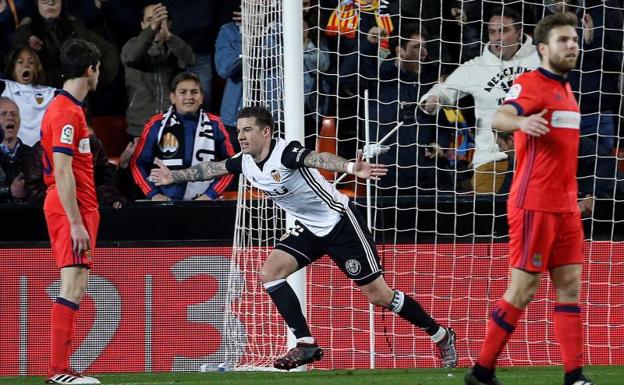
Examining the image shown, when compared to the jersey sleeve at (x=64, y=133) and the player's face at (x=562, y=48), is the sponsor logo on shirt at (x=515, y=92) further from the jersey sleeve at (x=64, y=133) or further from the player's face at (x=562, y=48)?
the jersey sleeve at (x=64, y=133)

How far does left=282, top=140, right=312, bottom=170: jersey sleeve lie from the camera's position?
8320 mm

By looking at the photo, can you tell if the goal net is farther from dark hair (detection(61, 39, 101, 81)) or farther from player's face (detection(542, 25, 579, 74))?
player's face (detection(542, 25, 579, 74))

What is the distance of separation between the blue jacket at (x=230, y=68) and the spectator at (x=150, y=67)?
29 cm

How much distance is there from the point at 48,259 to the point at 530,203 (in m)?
4.82

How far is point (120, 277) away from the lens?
1024 cm

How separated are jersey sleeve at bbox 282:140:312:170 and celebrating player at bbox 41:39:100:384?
4.27 ft

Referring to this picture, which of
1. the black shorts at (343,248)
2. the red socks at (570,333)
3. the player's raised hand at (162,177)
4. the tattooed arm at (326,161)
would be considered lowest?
the red socks at (570,333)

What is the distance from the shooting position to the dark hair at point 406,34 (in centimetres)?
1052

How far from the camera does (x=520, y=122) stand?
20.7 feet

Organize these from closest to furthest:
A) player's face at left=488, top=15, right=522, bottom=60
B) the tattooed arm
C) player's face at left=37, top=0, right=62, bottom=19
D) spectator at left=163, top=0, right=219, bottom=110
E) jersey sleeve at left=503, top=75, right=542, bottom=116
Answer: jersey sleeve at left=503, top=75, right=542, bottom=116 → the tattooed arm → player's face at left=488, top=15, right=522, bottom=60 → player's face at left=37, top=0, right=62, bottom=19 → spectator at left=163, top=0, right=219, bottom=110

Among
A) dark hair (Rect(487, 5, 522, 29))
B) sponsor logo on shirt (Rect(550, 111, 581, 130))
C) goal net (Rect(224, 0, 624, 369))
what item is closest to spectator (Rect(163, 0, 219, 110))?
goal net (Rect(224, 0, 624, 369))

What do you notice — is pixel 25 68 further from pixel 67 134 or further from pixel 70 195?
pixel 70 195

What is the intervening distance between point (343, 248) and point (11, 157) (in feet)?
10.9

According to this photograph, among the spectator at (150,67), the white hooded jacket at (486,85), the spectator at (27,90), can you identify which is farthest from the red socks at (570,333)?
the spectator at (27,90)
